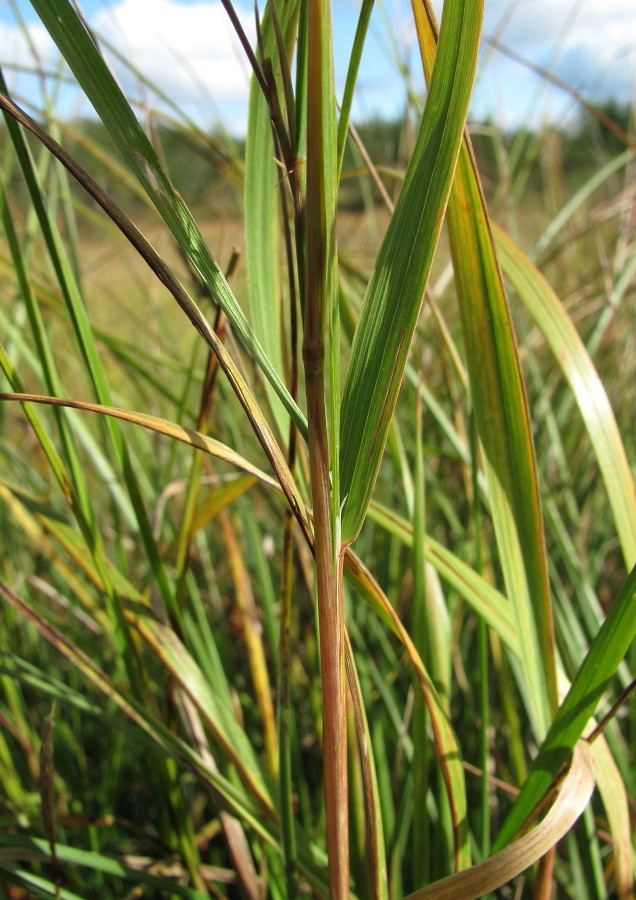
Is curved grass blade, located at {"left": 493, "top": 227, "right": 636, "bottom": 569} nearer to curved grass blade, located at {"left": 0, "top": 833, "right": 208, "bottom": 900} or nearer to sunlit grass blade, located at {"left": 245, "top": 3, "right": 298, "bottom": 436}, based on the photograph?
sunlit grass blade, located at {"left": 245, "top": 3, "right": 298, "bottom": 436}

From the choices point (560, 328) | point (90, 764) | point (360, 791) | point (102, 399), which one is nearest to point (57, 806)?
point (90, 764)

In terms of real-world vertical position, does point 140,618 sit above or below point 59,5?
below

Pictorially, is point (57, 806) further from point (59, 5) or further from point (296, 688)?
point (59, 5)

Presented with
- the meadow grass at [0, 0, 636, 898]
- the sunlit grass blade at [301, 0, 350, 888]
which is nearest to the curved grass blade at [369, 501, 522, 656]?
the meadow grass at [0, 0, 636, 898]

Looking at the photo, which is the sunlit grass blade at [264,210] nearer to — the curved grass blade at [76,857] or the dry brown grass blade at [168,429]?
the dry brown grass blade at [168,429]

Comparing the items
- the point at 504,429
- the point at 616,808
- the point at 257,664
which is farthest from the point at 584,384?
the point at 257,664

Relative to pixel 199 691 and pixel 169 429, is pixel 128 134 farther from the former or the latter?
pixel 199 691
